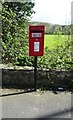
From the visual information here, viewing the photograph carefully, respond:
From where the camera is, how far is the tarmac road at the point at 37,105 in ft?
16.3

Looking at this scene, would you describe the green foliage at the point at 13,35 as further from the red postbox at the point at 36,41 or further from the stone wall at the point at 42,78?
the red postbox at the point at 36,41

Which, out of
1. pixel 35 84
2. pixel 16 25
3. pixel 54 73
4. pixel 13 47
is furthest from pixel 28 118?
pixel 16 25

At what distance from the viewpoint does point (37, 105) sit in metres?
5.39

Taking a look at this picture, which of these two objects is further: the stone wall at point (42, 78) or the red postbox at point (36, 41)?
the stone wall at point (42, 78)

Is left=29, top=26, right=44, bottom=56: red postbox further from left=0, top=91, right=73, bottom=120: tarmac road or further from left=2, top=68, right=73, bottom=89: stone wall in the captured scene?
left=0, top=91, right=73, bottom=120: tarmac road

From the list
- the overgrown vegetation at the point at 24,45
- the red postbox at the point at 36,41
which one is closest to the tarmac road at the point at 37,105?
the red postbox at the point at 36,41

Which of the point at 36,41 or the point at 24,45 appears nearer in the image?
the point at 36,41

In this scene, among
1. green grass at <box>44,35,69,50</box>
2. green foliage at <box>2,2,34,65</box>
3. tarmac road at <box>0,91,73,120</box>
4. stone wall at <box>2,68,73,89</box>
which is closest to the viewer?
tarmac road at <box>0,91,73,120</box>

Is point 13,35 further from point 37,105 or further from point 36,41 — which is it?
point 37,105

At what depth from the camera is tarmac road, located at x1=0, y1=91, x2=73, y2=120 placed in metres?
4.98

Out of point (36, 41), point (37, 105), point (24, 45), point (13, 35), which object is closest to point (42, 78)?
point (36, 41)

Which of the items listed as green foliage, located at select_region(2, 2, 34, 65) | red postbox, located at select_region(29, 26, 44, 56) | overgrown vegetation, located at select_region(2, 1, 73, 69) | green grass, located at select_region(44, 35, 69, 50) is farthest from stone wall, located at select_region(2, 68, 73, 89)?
green grass, located at select_region(44, 35, 69, 50)

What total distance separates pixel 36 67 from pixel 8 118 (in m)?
1.71

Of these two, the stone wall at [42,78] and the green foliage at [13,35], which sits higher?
the green foliage at [13,35]
